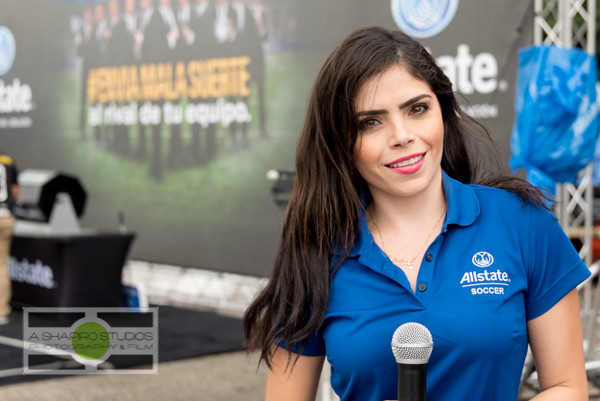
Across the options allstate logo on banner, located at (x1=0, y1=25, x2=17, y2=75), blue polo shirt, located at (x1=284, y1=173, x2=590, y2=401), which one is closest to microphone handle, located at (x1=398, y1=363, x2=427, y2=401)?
blue polo shirt, located at (x1=284, y1=173, x2=590, y2=401)

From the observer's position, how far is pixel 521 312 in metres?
1.41

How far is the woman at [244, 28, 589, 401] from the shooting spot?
4.58 ft

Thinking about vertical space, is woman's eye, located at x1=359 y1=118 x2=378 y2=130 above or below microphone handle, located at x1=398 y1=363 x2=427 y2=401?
above

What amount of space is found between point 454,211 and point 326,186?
0.26 meters

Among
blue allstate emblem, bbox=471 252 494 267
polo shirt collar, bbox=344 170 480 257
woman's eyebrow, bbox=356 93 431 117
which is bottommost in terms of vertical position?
blue allstate emblem, bbox=471 252 494 267

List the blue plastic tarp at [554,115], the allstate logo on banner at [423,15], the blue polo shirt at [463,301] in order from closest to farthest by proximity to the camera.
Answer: the blue polo shirt at [463,301] → the blue plastic tarp at [554,115] → the allstate logo on banner at [423,15]

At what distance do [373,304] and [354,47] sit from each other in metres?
0.47

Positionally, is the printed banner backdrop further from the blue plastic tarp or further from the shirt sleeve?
the shirt sleeve

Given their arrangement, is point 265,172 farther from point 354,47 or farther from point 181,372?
point 354,47

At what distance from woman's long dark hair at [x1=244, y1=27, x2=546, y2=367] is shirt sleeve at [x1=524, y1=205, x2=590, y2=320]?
0.07m

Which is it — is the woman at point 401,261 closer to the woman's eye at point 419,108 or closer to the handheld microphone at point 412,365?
the woman's eye at point 419,108

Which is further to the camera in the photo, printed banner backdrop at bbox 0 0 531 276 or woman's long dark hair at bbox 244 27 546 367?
printed banner backdrop at bbox 0 0 531 276

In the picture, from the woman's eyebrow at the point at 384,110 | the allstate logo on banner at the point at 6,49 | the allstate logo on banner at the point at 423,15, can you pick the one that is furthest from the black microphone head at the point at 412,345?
the allstate logo on banner at the point at 6,49

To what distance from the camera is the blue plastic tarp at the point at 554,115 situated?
184 inches
